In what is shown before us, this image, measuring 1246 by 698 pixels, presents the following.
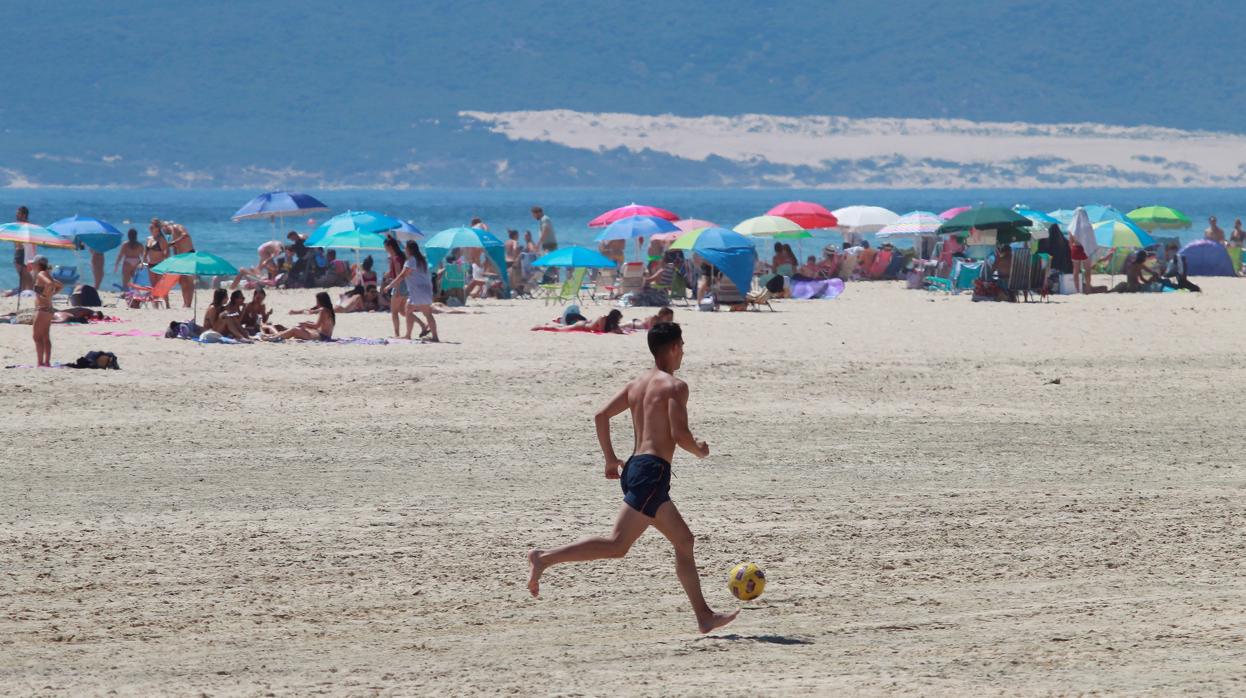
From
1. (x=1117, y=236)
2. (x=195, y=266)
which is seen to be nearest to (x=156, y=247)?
Answer: (x=195, y=266)

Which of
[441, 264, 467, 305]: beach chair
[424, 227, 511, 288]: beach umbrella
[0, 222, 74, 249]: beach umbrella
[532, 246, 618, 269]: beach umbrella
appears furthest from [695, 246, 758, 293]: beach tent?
[0, 222, 74, 249]: beach umbrella

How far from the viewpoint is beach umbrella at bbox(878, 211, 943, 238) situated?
30.5 meters

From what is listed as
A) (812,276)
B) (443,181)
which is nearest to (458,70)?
(443,181)

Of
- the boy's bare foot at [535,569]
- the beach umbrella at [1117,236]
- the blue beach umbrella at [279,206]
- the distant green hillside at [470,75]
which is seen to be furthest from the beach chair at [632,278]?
the distant green hillside at [470,75]

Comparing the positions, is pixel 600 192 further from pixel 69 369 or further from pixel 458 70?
pixel 69 369

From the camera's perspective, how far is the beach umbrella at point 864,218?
3306cm

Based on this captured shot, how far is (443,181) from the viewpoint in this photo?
162875mm

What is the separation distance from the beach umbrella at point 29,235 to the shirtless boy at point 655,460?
646 inches

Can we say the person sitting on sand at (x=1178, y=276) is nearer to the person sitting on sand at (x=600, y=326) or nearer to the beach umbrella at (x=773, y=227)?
the beach umbrella at (x=773, y=227)

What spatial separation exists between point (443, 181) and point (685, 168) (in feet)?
72.8

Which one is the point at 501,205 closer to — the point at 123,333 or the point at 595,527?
the point at 123,333

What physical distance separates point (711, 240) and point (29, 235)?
27.3ft

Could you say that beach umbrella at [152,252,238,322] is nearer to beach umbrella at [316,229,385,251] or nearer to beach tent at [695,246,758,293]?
beach umbrella at [316,229,385,251]

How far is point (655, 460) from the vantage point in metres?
6.13
